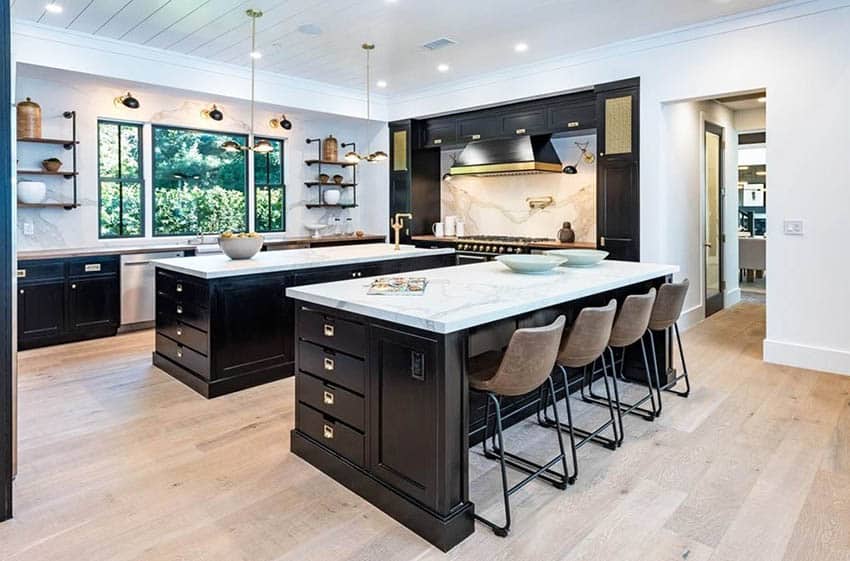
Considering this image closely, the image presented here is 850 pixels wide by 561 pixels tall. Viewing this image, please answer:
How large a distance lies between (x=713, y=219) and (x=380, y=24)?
448 centimetres

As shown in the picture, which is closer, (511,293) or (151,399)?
(511,293)

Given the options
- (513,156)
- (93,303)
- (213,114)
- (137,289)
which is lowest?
(93,303)

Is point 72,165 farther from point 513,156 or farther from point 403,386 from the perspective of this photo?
point 403,386

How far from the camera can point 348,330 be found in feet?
8.44

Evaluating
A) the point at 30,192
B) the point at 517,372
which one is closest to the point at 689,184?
the point at 517,372

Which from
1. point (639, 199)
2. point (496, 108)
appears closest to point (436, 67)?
point (496, 108)

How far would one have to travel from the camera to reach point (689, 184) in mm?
5922

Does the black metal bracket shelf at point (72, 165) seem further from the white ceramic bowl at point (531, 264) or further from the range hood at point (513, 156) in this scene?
the white ceramic bowl at point (531, 264)

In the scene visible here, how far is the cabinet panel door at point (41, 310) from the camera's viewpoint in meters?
5.08

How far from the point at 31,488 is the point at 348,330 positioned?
1645mm

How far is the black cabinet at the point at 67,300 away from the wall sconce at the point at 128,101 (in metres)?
1.66

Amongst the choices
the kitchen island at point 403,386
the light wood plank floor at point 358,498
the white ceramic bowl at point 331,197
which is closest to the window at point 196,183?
the white ceramic bowl at point 331,197

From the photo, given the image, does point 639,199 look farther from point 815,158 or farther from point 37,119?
point 37,119

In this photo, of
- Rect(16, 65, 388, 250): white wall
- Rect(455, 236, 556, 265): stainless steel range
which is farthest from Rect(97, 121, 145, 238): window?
Rect(455, 236, 556, 265): stainless steel range
